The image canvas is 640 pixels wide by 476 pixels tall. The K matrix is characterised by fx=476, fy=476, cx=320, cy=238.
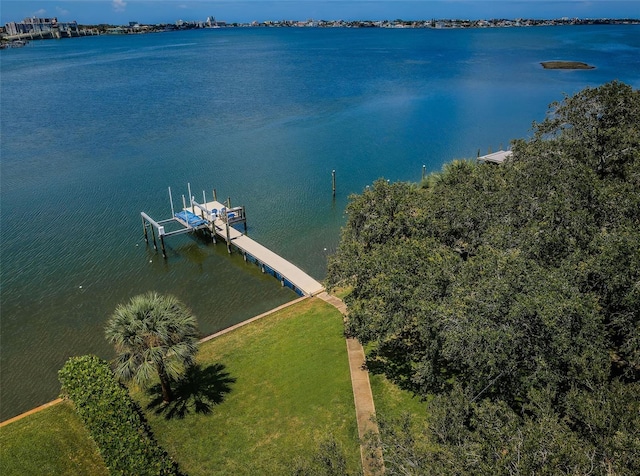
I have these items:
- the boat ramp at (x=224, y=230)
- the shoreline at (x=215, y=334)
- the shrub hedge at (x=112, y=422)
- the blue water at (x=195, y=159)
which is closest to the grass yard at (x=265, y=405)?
the shoreline at (x=215, y=334)

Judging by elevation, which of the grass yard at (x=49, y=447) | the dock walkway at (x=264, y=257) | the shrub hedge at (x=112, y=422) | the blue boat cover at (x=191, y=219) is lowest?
the dock walkway at (x=264, y=257)

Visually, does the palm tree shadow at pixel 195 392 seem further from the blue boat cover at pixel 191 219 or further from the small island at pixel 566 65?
the small island at pixel 566 65

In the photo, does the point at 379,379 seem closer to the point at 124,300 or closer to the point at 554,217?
the point at 554,217

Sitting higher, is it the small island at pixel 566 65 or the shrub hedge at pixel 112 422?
the small island at pixel 566 65

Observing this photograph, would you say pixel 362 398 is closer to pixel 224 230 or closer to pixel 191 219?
pixel 224 230

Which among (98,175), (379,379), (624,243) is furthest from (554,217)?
(98,175)
